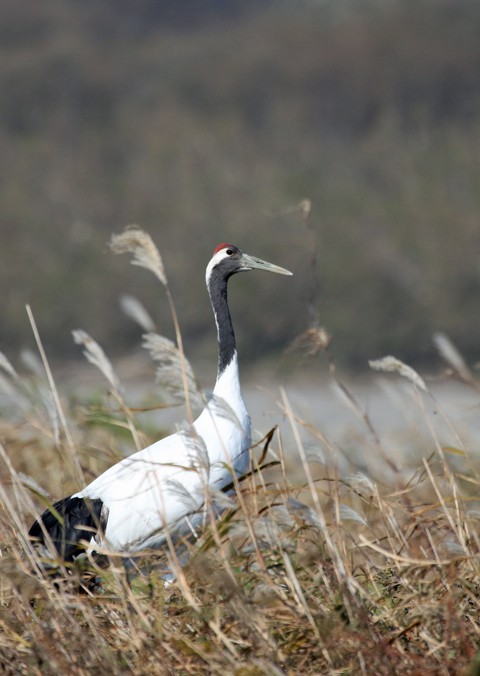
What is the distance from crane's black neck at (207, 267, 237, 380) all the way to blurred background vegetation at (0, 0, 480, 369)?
9668mm

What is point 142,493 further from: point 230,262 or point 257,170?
point 257,170

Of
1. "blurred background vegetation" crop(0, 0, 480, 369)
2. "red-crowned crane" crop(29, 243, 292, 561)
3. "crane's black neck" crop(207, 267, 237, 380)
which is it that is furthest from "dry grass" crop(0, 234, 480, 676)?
"blurred background vegetation" crop(0, 0, 480, 369)

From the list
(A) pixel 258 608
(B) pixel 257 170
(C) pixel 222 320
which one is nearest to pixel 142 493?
(C) pixel 222 320

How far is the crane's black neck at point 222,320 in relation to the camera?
4164 millimetres

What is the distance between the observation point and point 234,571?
3.02 meters

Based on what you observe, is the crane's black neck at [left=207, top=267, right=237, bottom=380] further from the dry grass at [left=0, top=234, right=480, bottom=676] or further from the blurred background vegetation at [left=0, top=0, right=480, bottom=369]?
the blurred background vegetation at [left=0, top=0, right=480, bottom=369]

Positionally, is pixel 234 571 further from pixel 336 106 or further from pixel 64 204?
pixel 336 106

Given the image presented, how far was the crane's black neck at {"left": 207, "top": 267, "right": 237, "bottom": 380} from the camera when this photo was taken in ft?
13.7

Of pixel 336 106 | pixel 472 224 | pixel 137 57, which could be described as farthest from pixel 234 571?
pixel 137 57

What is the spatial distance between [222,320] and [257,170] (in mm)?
14071

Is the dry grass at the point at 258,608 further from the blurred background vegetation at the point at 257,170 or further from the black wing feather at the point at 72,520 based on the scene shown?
the blurred background vegetation at the point at 257,170

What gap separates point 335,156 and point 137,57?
4926 mm

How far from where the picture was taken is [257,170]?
59.3ft

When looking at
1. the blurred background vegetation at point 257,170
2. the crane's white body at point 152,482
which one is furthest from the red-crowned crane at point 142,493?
the blurred background vegetation at point 257,170
